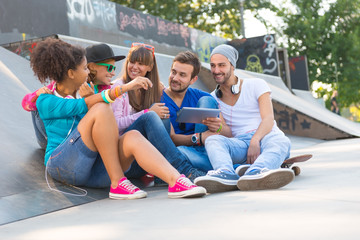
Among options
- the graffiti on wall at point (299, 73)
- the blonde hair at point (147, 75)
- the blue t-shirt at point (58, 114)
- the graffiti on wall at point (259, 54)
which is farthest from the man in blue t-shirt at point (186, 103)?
the graffiti on wall at point (299, 73)

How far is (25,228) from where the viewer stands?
7.36 feet

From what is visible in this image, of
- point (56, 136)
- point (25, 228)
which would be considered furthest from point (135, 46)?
point (25, 228)

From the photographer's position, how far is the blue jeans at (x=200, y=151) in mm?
3537

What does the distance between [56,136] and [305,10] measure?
22.6m

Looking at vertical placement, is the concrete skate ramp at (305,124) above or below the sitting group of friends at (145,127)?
below

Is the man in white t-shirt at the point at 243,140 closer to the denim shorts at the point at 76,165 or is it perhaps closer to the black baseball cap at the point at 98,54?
the denim shorts at the point at 76,165

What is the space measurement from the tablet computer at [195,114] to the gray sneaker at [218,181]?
0.57 m

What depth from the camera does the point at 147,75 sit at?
3.70 metres

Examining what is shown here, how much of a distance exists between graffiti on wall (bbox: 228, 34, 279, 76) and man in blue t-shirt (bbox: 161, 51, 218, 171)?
13218mm

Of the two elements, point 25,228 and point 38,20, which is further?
point 38,20

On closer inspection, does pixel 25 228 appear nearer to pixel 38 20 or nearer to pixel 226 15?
pixel 38 20

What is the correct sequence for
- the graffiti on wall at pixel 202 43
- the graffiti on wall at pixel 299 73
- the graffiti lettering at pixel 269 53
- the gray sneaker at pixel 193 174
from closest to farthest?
1. the gray sneaker at pixel 193 174
2. the graffiti on wall at pixel 202 43
3. the graffiti lettering at pixel 269 53
4. the graffiti on wall at pixel 299 73

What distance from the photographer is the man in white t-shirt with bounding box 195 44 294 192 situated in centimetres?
300

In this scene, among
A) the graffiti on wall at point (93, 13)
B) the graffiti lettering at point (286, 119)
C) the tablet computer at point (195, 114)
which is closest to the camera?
the tablet computer at point (195, 114)
